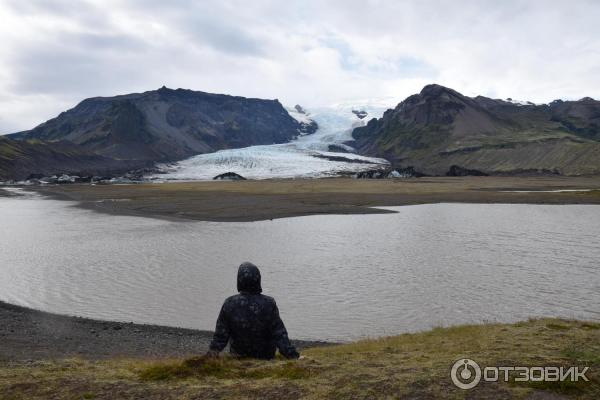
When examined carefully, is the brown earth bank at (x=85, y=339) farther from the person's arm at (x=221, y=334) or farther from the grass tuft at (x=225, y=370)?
the person's arm at (x=221, y=334)

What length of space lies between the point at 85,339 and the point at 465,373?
13.6 meters

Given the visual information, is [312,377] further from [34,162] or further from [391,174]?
[34,162]

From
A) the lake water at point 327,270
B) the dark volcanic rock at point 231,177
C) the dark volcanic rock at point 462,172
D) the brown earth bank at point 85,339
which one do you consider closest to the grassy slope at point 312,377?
the brown earth bank at point 85,339

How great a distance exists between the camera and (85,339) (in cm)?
1798

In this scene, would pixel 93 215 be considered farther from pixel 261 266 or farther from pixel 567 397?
pixel 567 397

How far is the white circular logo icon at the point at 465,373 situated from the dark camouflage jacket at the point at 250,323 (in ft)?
10.4

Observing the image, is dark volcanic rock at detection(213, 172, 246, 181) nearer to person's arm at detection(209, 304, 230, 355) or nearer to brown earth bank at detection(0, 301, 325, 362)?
brown earth bank at detection(0, 301, 325, 362)

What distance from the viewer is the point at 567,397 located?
862 cm

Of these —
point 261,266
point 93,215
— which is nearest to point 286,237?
point 261,266

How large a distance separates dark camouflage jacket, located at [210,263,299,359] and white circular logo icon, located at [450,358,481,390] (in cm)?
317

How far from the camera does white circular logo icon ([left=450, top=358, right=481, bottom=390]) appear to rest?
9.18m

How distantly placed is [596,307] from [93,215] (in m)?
56.4

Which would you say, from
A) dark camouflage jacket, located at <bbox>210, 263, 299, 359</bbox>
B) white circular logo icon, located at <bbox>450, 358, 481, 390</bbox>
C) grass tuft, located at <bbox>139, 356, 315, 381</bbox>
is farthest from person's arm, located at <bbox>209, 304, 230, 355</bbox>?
white circular logo icon, located at <bbox>450, 358, 481, 390</bbox>

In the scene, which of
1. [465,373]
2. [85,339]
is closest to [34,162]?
[85,339]
